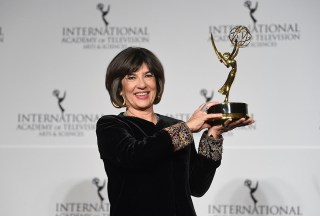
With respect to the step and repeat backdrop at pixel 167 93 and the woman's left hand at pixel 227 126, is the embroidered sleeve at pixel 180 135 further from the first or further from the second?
the step and repeat backdrop at pixel 167 93

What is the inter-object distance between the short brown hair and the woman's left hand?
0.20 metres

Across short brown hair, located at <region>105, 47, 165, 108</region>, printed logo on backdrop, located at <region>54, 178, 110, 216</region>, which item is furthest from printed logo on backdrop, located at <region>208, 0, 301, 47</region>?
short brown hair, located at <region>105, 47, 165, 108</region>

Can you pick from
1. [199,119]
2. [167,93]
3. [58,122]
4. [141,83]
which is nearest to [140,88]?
[141,83]

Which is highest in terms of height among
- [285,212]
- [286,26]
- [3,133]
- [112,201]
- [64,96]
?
[286,26]

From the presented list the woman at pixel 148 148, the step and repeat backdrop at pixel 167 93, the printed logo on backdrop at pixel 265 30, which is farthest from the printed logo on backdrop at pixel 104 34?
the woman at pixel 148 148

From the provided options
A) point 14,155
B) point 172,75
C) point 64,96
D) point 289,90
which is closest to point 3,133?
point 14,155

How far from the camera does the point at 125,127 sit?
4.40 ft

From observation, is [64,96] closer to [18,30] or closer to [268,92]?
[18,30]

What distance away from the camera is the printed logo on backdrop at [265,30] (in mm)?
2361

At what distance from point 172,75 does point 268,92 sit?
17.7 inches

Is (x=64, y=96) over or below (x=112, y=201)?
over

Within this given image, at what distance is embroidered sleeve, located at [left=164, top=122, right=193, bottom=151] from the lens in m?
1.23

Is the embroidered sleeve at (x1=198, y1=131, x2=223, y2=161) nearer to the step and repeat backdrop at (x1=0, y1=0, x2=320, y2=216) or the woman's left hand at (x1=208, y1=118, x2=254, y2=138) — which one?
the woman's left hand at (x1=208, y1=118, x2=254, y2=138)

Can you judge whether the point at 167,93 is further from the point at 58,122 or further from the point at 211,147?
the point at 211,147
